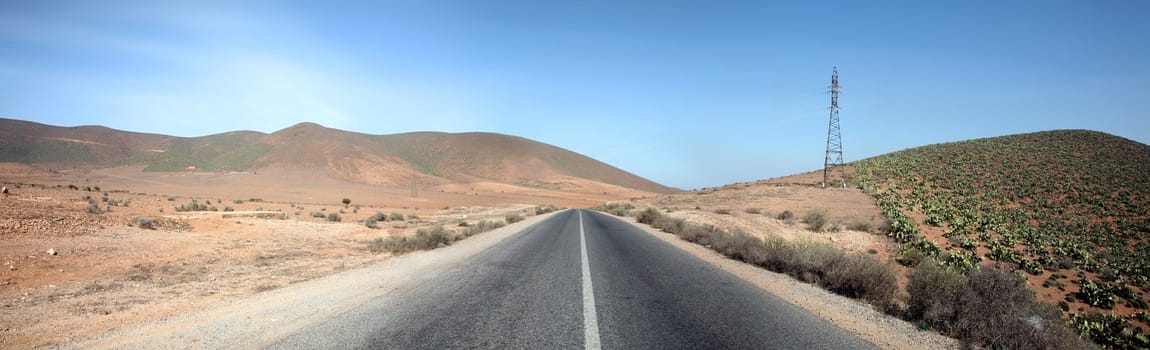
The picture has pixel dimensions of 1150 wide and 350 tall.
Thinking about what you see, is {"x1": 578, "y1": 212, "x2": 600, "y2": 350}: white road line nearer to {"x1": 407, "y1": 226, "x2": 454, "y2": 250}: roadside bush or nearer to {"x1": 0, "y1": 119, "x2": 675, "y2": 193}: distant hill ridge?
{"x1": 407, "y1": 226, "x2": 454, "y2": 250}: roadside bush

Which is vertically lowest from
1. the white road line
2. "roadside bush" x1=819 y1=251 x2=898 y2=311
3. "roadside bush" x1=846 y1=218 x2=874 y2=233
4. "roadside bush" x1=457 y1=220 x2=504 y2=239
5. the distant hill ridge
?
"roadside bush" x1=457 y1=220 x2=504 y2=239

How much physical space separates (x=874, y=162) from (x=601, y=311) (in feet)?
225

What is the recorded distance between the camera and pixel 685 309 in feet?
22.3

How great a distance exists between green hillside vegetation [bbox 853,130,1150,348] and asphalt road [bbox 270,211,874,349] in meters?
7.15

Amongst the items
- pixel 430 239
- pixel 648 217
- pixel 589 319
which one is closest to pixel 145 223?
pixel 430 239

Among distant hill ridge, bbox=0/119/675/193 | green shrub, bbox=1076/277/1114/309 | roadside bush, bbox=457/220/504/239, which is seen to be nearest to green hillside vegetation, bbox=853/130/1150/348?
green shrub, bbox=1076/277/1114/309

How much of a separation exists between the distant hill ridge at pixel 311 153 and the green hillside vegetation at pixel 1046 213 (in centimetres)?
8922

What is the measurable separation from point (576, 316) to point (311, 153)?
120062 mm

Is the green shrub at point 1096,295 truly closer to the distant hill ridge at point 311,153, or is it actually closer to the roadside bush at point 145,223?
the roadside bush at point 145,223

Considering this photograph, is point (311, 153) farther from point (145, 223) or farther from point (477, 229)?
point (145, 223)

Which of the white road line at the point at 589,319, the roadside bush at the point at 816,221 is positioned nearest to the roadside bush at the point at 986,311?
the white road line at the point at 589,319

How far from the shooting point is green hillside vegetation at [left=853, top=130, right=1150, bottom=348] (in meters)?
14.4

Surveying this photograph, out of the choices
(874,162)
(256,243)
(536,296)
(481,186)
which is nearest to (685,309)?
(536,296)

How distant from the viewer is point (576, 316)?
6227 mm
